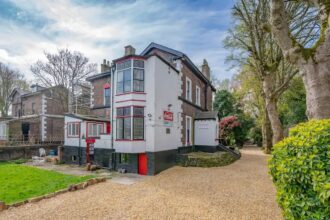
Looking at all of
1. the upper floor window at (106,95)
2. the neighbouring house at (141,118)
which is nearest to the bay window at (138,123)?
the neighbouring house at (141,118)

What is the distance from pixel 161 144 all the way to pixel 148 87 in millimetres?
3469

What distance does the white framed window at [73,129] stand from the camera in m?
15.1

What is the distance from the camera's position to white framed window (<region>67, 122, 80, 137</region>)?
1505cm

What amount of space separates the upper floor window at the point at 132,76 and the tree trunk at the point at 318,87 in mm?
8359

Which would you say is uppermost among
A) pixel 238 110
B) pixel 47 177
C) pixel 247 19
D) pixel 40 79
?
pixel 247 19

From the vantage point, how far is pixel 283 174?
346 centimetres

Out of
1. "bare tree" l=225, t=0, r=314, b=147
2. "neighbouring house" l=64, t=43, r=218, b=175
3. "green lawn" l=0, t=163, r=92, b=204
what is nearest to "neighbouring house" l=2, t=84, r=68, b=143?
"neighbouring house" l=64, t=43, r=218, b=175

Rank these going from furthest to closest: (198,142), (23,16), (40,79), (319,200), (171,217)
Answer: (40,79), (198,142), (23,16), (171,217), (319,200)

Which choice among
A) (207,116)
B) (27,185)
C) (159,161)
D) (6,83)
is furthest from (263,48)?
(6,83)

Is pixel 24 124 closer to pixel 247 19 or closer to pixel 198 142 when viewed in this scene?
pixel 198 142

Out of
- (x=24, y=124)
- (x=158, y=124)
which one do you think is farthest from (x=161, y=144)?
(x=24, y=124)

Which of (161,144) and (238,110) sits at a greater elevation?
(238,110)

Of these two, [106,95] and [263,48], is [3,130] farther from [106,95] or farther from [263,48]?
[263,48]

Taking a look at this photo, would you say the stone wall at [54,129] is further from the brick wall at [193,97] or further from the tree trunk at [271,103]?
the tree trunk at [271,103]
